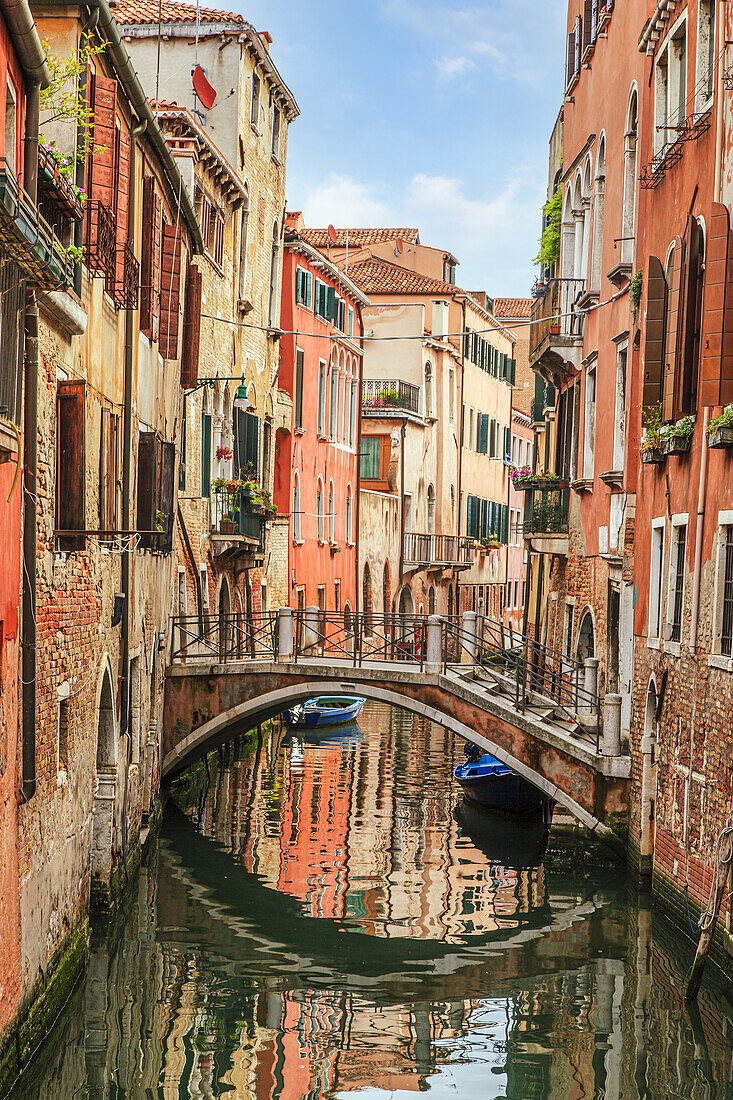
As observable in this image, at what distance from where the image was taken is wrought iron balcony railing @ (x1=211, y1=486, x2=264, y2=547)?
21422mm

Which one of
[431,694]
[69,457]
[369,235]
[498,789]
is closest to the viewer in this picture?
[69,457]

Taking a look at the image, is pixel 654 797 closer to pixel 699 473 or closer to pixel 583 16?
pixel 699 473

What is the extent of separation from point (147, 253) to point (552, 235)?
30.1ft

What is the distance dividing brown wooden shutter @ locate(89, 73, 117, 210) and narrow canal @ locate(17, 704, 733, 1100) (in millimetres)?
6441

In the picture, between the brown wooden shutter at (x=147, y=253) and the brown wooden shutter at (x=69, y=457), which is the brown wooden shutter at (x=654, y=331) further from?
the brown wooden shutter at (x=69, y=457)

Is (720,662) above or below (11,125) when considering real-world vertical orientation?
below

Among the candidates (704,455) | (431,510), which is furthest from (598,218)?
(431,510)

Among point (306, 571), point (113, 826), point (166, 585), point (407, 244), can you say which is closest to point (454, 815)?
point (166, 585)

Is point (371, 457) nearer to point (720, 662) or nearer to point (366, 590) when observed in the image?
point (366, 590)

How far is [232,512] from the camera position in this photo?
2178 cm

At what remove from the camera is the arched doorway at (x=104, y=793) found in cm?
1241

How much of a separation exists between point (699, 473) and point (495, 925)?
5.15m

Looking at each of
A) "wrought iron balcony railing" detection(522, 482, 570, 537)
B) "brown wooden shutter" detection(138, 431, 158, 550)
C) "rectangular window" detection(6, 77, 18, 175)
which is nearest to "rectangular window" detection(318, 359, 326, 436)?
"wrought iron balcony railing" detection(522, 482, 570, 537)

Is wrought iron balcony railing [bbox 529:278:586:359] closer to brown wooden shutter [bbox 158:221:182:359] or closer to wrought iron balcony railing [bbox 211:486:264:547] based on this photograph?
wrought iron balcony railing [bbox 211:486:264:547]
